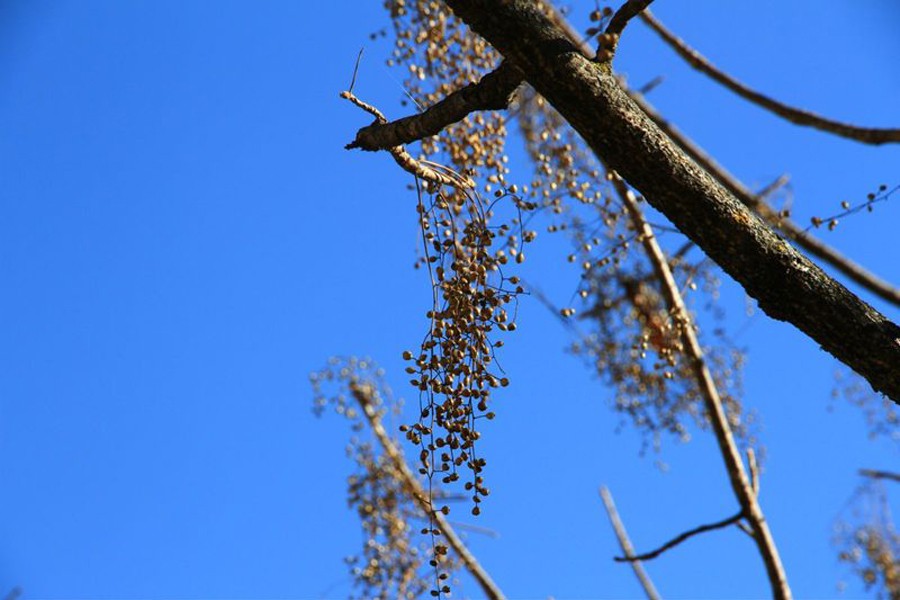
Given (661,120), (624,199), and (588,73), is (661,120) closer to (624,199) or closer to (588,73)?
(624,199)

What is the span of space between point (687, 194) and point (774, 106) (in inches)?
103

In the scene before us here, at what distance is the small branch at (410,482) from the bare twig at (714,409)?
120 cm

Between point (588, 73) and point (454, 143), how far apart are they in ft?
4.78

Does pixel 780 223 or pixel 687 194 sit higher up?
pixel 780 223

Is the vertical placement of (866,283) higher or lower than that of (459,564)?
higher

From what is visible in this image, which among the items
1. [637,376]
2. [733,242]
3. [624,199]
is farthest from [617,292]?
[733,242]

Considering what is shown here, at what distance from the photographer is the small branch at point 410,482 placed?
190 inches

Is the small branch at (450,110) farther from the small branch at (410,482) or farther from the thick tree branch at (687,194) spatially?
the small branch at (410,482)

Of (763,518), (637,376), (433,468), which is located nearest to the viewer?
(433,468)

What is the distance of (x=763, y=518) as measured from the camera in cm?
455

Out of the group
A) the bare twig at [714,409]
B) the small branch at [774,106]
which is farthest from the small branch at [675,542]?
the small branch at [774,106]

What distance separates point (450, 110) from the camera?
269cm

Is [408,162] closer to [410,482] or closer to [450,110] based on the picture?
[450,110]

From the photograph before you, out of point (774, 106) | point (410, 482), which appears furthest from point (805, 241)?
point (410, 482)
